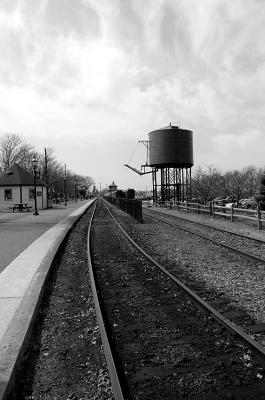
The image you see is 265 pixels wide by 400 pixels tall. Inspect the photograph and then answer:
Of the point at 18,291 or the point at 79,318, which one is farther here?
the point at 18,291

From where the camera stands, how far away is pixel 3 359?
4199mm

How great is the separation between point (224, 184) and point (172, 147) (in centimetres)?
1794

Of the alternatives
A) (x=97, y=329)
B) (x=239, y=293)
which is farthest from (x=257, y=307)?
(x=97, y=329)

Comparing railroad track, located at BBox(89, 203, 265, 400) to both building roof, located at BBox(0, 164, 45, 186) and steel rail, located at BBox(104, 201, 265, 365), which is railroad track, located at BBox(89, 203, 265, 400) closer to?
steel rail, located at BBox(104, 201, 265, 365)

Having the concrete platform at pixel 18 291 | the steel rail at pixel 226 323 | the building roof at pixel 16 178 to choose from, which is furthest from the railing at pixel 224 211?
the building roof at pixel 16 178

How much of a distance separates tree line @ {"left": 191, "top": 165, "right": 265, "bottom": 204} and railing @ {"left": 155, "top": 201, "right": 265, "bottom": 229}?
1265 cm

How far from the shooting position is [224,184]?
67.6 m

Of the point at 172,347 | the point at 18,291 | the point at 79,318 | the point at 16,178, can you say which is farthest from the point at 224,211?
the point at 16,178

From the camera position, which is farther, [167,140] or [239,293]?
[167,140]

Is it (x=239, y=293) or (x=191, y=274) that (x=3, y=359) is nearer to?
(x=239, y=293)

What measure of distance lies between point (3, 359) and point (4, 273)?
4.75 meters

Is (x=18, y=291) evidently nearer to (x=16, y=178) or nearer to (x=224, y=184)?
(x=16, y=178)

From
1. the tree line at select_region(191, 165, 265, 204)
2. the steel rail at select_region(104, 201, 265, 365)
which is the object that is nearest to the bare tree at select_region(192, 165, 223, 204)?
the tree line at select_region(191, 165, 265, 204)

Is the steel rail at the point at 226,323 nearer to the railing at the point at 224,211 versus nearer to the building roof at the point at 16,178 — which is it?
the railing at the point at 224,211
